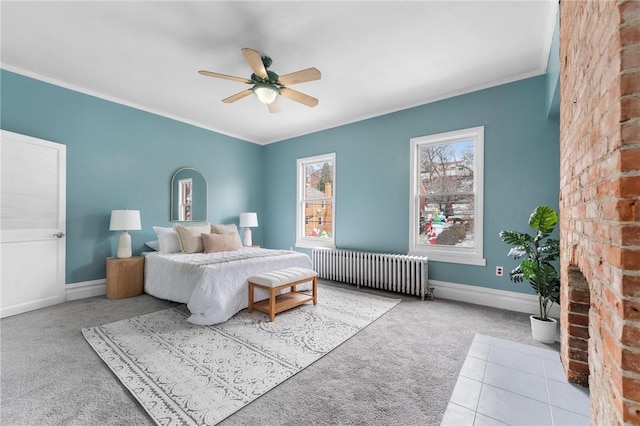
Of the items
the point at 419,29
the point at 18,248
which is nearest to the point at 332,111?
the point at 419,29

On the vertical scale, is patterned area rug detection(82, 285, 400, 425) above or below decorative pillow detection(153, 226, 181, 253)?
below

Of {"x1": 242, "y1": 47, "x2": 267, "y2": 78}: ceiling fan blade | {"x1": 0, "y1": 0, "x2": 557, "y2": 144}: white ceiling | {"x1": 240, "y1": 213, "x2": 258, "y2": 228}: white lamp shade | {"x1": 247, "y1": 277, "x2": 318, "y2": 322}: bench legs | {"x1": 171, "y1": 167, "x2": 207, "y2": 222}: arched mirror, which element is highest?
{"x1": 0, "y1": 0, "x2": 557, "y2": 144}: white ceiling

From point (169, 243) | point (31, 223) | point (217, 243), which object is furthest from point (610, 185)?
point (31, 223)

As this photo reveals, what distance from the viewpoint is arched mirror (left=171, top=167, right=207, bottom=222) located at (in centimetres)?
451

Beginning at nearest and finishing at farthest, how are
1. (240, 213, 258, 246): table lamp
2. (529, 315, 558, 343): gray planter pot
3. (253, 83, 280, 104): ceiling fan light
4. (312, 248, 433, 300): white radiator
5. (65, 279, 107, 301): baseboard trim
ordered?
(529, 315, 558, 343): gray planter pot < (253, 83, 280, 104): ceiling fan light < (65, 279, 107, 301): baseboard trim < (312, 248, 433, 300): white radiator < (240, 213, 258, 246): table lamp

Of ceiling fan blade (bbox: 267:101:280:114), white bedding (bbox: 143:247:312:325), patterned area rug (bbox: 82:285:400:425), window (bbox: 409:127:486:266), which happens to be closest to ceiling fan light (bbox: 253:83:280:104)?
ceiling fan blade (bbox: 267:101:280:114)

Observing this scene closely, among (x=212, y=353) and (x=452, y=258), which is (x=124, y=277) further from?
(x=452, y=258)

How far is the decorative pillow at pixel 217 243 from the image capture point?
3939mm

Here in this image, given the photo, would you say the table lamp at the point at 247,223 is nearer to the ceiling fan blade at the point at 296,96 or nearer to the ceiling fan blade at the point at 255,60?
the ceiling fan blade at the point at 296,96

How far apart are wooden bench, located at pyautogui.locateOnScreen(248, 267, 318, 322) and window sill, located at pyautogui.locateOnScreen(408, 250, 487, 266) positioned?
5.43 ft

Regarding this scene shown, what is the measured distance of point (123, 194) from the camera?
12.9 ft

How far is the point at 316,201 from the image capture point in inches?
206

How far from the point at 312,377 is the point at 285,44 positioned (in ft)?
9.38

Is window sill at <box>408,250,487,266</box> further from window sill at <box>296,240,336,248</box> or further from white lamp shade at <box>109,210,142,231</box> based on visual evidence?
white lamp shade at <box>109,210,142,231</box>
